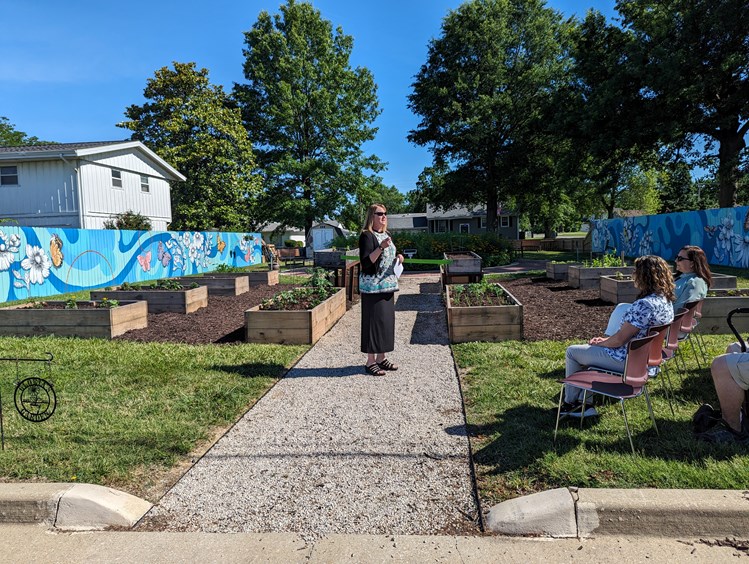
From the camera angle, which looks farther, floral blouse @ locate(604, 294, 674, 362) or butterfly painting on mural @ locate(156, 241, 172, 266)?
butterfly painting on mural @ locate(156, 241, 172, 266)

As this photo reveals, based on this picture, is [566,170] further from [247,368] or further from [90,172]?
[247,368]

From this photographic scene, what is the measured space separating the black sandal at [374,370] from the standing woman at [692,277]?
3.37m

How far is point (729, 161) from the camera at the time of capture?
22.5m

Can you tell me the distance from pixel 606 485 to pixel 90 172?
24.9 metres

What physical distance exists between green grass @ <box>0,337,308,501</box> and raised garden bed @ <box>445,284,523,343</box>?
7.85ft

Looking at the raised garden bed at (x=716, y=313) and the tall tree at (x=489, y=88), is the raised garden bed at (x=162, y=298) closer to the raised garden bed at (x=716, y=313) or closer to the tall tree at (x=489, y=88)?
the raised garden bed at (x=716, y=313)

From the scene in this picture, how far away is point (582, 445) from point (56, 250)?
16385mm

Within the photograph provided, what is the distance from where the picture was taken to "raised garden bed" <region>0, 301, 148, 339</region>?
8.16m

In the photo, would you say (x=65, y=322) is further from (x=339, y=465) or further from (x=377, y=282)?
(x=339, y=465)

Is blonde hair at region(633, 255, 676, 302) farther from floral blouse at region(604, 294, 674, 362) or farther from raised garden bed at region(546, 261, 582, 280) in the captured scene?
raised garden bed at region(546, 261, 582, 280)

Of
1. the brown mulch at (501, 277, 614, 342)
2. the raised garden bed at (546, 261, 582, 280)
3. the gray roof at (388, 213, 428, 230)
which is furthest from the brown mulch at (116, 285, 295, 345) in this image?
the gray roof at (388, 213, 428, 230)

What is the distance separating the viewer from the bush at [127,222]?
23500 mm

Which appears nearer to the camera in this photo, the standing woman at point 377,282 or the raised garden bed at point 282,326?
the standing woman at point 377,282

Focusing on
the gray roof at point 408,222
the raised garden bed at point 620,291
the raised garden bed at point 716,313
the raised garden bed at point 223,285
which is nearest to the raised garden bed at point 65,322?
the raised garden bed at point 223,285
